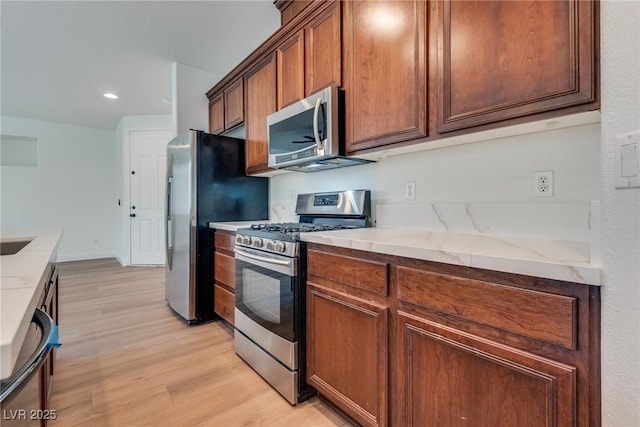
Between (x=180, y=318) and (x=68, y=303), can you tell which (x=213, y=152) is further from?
(x=68, y=303)

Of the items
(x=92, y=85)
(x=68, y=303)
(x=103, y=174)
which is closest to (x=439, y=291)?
(x=68, y=303)

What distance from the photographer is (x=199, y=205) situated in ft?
9.01

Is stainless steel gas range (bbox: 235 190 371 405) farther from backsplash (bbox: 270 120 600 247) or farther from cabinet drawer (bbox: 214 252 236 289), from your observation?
cabinet drawer (bbox: 214 252 236 289)

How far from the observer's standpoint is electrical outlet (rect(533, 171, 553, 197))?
1.31 m

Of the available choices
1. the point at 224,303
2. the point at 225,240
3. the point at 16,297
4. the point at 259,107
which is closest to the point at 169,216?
the point at 225,240

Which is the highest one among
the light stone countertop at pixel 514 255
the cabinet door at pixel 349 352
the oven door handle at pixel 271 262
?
the light stone countertop at pixel 514 255

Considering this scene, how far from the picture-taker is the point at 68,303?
3.37m

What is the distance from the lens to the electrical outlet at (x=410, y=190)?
71.0 inches

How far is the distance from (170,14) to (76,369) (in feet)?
8.78

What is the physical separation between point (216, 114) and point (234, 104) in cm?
48

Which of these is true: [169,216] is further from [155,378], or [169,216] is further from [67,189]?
[67,189]

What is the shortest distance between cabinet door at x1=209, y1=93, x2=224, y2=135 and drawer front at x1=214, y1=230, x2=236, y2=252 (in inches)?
47.3

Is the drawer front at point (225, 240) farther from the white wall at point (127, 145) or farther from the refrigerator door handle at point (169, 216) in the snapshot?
the white wall at point (127, 145)

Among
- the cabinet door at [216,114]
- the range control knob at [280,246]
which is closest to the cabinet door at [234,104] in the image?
the cabinet door at [216,114]
